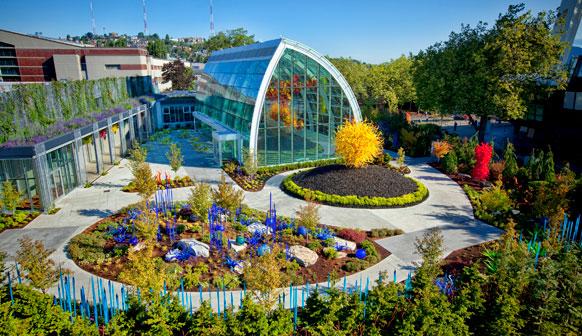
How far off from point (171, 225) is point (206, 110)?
74.7ft

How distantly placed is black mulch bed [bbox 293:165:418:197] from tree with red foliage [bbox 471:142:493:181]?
4825 mm

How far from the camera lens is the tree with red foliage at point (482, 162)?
23.7 metres

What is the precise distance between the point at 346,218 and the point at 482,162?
10.9m

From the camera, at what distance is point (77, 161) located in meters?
22.2

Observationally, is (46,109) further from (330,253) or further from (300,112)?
(330,253)

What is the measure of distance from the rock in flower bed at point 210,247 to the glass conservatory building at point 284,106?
30.3 feet

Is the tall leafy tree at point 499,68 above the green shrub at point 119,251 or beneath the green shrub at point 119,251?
above

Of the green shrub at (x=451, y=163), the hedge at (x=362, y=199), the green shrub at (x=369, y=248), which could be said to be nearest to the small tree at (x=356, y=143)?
the hedge at (x=362, y=199)

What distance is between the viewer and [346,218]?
1867 cm

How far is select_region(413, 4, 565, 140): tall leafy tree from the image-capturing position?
2717 cm

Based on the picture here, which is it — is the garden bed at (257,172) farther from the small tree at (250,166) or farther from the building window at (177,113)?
the building window at (177,113)

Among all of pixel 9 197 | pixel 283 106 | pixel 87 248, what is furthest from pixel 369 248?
pixel 9 197

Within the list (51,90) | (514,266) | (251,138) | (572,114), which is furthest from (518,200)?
(51,90)

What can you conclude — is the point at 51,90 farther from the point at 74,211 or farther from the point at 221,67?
the point at 221,67
